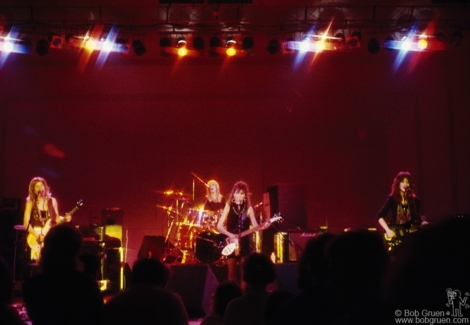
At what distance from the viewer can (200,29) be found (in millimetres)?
11938

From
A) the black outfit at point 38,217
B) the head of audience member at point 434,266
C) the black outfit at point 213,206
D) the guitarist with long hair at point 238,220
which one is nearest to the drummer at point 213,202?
the black outfit at point 213,206

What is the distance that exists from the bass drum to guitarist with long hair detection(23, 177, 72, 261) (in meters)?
2.28

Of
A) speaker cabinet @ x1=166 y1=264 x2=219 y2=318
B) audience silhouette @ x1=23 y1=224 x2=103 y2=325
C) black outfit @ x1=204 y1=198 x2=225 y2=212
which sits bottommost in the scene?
speaker cabinet @ x1=166 y1=264 x2=219 y2=318

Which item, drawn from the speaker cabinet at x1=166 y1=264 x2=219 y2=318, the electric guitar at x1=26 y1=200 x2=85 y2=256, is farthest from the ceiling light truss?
the speaker cabinet at x1=166 y1=264 x2=219 y2=318

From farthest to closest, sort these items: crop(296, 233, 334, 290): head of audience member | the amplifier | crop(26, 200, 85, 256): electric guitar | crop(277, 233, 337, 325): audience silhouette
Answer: the amplifier, crop(26, 200, 85, 256): electric guitar, crop(296, 233, 334, 290): head of audience member, crop(277, 233, 337, 325): audience silhouette

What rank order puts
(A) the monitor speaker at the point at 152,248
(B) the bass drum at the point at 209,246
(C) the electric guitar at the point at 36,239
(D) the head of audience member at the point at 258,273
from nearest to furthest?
(D) the head of audience member at the point at 258,273 < (C) the electric guitar at the point at 36,239 < (B) the bass drum at the point at 209,246 < (A) the monitor speaker at the point at 152,248

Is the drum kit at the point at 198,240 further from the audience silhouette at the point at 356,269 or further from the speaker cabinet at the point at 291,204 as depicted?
the audience silhouette at the point at 356,269

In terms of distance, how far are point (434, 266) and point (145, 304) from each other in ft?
8.62

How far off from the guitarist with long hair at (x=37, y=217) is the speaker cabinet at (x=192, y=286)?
2.40m

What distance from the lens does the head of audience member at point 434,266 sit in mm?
868

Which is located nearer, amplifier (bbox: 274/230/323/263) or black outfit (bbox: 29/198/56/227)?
black outfit (bbox: 29/198/56/227)

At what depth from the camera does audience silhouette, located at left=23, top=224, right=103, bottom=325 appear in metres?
3.05

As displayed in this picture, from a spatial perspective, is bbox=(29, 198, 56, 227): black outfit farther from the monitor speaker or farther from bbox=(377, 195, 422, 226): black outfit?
bbox=(377, 195, 422, 226): black outfit

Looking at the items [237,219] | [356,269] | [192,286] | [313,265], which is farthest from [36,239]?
[356,269]
